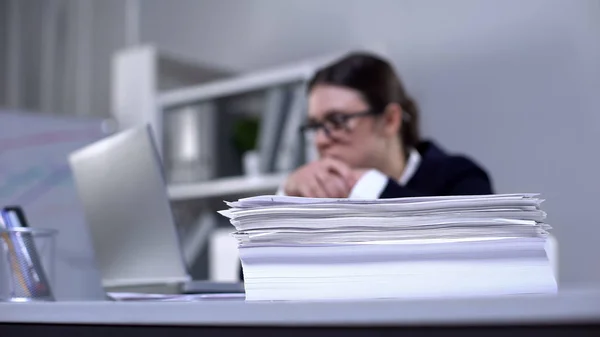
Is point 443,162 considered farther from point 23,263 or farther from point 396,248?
point 396,248

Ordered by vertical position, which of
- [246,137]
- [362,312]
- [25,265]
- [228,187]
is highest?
[362,312]

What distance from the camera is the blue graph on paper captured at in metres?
1.11

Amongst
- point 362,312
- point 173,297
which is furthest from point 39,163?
point 362,312

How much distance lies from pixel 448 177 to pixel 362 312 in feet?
4.34

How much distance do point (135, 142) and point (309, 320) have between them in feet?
1.83

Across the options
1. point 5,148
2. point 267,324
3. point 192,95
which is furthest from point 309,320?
point 192,95

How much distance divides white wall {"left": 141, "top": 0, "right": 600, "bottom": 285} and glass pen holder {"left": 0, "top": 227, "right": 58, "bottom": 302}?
168 cm

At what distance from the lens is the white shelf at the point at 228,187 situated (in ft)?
7.96

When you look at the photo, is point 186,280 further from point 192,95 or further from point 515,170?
point 192,95

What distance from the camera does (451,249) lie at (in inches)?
22.1

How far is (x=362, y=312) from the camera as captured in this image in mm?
460

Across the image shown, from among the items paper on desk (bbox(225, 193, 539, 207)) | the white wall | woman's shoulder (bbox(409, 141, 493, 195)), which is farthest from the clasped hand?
the white wall

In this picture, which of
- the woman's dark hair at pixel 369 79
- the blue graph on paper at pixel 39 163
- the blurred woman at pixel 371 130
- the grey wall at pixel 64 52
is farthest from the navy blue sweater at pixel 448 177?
the grey wall at pixel 64 52

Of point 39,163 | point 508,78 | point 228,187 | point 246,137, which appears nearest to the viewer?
point 39,163
